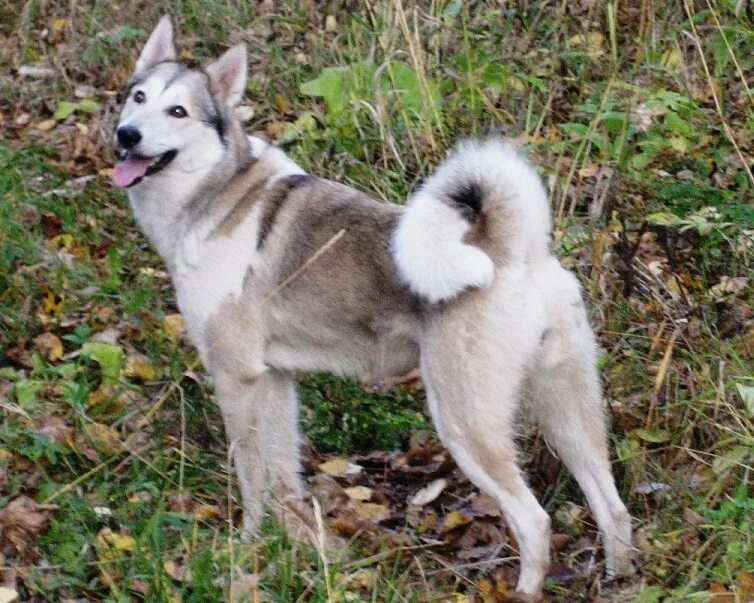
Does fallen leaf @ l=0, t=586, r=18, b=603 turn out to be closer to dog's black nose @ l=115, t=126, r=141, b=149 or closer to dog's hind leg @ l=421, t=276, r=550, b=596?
dog's hind leg @ l=421, t=276, r=550, b=596

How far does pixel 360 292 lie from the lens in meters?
4.22

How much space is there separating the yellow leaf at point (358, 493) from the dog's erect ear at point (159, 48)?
6.11ft

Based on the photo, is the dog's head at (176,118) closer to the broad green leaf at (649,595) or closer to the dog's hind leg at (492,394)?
the dog's hind leg at (492,394)

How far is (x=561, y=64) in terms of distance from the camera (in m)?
6.80

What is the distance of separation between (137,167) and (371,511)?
5.17 ft

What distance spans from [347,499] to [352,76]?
8.59 feet

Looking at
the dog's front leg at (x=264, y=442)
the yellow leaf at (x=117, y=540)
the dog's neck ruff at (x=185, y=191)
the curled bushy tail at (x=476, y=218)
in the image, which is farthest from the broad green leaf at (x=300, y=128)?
the yellow leaf at (x=117, y=540)

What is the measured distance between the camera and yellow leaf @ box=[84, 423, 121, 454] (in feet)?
14.8

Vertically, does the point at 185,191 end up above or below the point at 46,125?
above

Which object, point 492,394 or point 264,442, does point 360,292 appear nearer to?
point 492,394

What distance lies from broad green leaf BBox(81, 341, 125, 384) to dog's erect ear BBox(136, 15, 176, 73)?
117cm

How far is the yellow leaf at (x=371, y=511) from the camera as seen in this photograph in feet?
14.9

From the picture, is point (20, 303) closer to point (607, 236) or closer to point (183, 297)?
point (183, 297)

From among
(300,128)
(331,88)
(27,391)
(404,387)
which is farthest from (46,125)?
(404,387)
